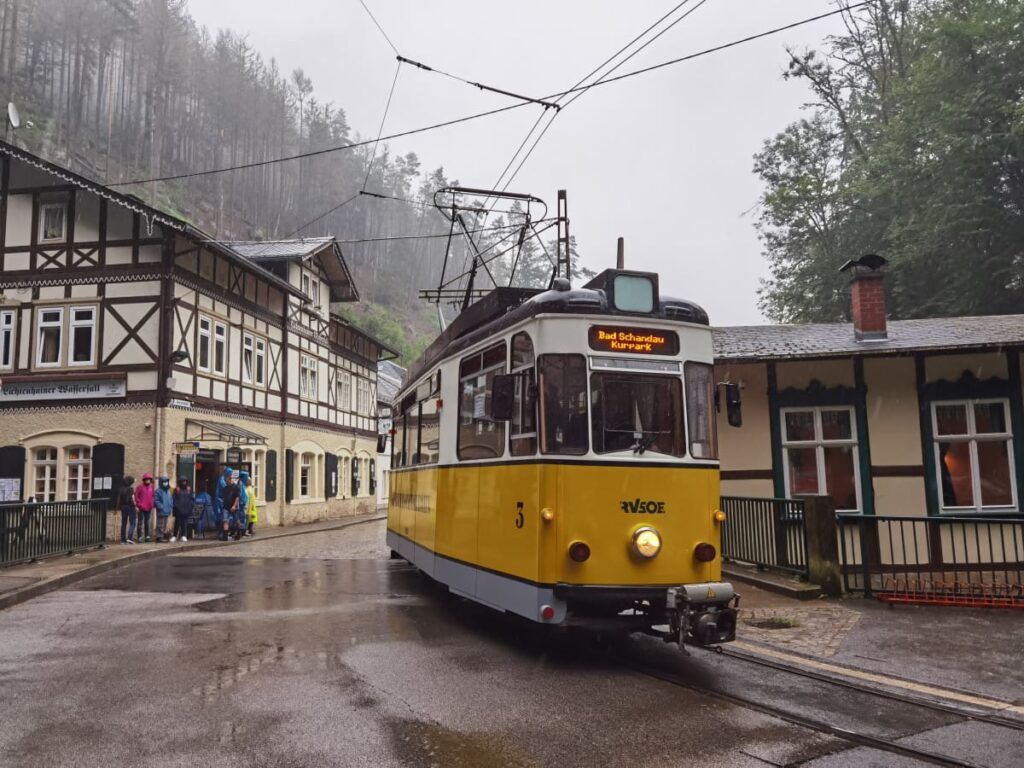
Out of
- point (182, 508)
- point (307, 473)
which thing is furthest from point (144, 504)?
point (307, 473)

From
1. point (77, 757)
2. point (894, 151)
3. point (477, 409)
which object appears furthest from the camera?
point (894, 151)

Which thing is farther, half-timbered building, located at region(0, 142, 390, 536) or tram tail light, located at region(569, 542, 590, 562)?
Result: half-timbered building, located at region(0, 142, 390, 536)

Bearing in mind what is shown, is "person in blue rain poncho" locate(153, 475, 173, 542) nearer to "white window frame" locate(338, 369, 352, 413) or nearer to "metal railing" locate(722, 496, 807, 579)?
"metal railing" locate(722, 496, 807, 579)

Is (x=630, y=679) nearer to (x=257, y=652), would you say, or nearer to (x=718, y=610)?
(x=718, y=610)

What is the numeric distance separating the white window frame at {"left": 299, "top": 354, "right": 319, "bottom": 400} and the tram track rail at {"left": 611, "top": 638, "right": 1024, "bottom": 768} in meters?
25.0

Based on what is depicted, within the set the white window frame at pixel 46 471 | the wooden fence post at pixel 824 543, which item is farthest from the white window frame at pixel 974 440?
the white window frame at pixel 46 471

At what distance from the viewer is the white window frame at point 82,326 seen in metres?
22.1

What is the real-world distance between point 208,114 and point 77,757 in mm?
84843

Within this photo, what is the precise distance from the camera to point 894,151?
29828mm

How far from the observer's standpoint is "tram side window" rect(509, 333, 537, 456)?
6.95 metres

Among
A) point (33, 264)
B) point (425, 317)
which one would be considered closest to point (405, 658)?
point (33, 264)

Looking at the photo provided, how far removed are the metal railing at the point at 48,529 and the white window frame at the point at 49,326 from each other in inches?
262

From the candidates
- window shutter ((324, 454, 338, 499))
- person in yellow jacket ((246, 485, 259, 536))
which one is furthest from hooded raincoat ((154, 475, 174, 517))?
window shutter ((324, 454, 338, 499))

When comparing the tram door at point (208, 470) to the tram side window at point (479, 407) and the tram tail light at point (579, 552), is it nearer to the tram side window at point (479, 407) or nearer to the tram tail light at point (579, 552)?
the tram side window at point (479, 407)
